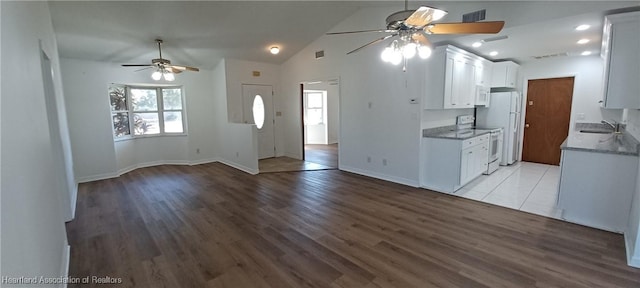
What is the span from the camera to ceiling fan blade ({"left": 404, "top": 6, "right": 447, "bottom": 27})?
202 cm

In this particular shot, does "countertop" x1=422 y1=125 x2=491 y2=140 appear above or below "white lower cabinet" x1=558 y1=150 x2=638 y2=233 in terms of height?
above

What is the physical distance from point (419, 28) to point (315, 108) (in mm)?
7181

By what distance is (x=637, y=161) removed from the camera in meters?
2.72

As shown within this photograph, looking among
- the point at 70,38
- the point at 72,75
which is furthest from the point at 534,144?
the point at 72,75

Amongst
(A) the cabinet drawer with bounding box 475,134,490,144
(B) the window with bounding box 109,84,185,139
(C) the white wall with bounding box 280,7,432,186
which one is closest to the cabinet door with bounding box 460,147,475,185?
(A) the cabinet drawer with bounding box 475,134,490,144

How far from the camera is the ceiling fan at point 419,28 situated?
2.15m

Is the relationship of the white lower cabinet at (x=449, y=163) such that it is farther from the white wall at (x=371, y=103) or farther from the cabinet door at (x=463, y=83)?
the cabinet door at (x=463, y=83)

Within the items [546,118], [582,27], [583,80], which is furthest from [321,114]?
[582,27]

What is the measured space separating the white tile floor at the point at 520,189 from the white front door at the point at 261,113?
4521mm

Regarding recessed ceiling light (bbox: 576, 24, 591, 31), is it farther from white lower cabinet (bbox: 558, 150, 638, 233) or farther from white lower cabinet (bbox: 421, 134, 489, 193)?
white lower cabinet (bbox: 421, 134, 489, 193)

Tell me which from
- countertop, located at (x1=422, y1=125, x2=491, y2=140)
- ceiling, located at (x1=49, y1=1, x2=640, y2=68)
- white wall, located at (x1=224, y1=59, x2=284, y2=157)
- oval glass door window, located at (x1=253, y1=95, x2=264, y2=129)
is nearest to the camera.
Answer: ceiling, located at (x1=49, y1=1, x2=640, y2=68)

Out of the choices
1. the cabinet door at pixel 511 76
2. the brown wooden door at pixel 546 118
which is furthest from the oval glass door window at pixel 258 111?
the brown wooden door at pixel 546 118

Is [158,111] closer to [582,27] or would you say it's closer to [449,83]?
[449,83]

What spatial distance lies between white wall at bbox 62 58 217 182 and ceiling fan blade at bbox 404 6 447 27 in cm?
550
